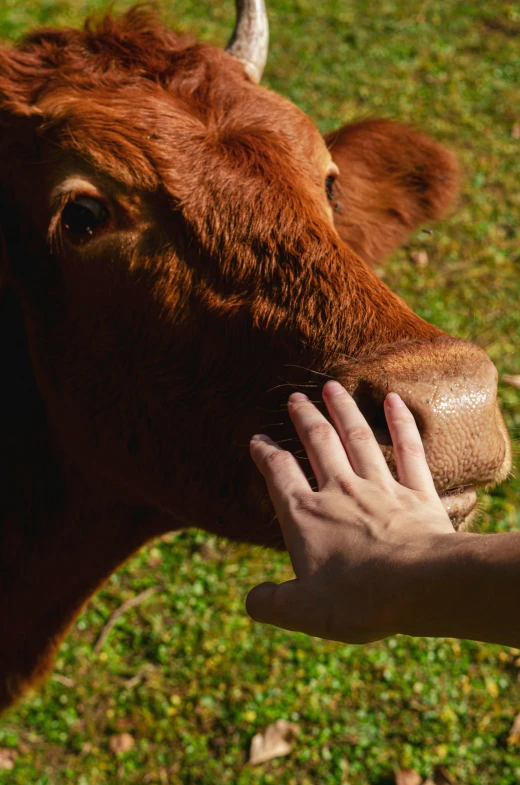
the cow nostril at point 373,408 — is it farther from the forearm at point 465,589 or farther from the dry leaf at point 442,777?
the dry leaf at point 442,777

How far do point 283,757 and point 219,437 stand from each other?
2.75 meters

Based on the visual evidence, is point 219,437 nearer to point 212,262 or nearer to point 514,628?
point 212,262

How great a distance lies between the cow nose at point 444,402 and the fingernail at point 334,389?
0.09 meters

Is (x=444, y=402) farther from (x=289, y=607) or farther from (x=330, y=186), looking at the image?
(x=330, y=186)

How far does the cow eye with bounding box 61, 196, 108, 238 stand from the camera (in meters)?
2.67

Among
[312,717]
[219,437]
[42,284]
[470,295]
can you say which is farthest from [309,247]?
[470,295]

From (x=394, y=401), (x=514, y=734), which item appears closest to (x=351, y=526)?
(x=394, y=401)

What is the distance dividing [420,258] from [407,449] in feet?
19.4

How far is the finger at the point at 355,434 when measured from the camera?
191 centimetres

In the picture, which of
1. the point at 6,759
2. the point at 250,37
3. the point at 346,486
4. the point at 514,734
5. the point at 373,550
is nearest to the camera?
the point at 373,550

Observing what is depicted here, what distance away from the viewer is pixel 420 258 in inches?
296

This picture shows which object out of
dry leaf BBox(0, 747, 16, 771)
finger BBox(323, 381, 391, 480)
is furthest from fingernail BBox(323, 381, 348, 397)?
dry leaf BBox(0, 747, 16, 771)

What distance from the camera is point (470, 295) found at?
287 inches

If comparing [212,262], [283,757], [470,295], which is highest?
[212,262]
